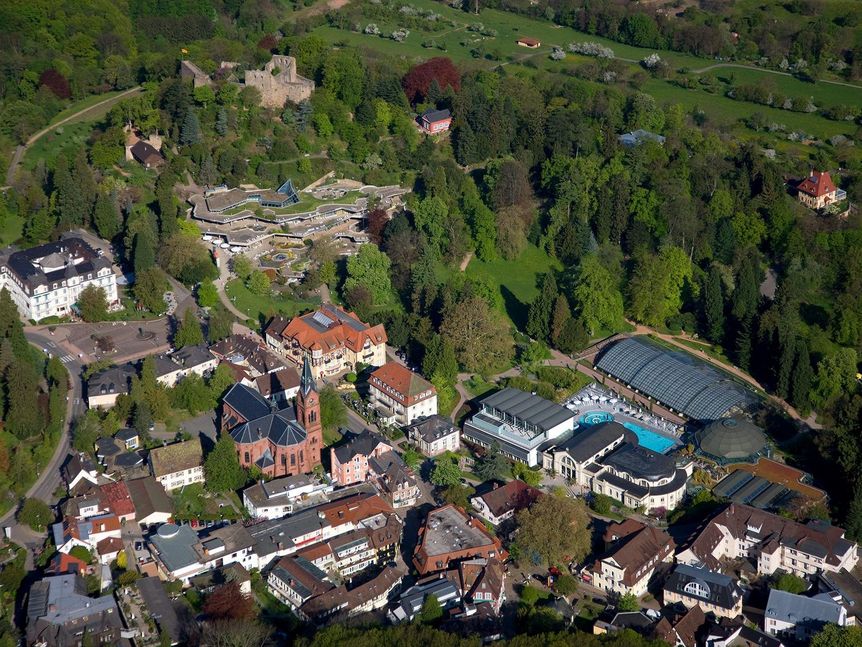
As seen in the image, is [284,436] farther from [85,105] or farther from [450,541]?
[85,105]

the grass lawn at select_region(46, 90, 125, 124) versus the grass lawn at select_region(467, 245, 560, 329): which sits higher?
the grass lawn at select_region(46, 90, 125, 124)

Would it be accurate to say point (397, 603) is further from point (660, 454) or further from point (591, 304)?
point (591, 304)

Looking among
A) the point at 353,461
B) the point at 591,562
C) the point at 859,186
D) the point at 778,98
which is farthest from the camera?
the point at 778,98

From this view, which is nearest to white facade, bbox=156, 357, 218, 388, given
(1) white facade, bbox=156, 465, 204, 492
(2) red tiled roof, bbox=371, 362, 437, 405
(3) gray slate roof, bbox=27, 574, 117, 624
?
(1) white facade, bbox=156, 465, 204, 492

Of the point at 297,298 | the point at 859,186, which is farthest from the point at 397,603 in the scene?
the point at 859,186

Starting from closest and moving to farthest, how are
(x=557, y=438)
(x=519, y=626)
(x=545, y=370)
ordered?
(x=519, y=626) < (x=557, y=438) < (x=545, y=370)

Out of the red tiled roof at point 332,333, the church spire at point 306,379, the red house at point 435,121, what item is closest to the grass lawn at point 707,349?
the red tiled roof at point 332,333

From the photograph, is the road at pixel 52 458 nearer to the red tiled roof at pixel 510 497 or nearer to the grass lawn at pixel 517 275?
the red tiled roof at pixel 510 497

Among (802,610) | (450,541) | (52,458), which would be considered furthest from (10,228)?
(802,610)

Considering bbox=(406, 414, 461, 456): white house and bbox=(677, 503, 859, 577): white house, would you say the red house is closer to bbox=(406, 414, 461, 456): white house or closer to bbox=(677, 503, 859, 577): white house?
bbox=(406, 414, 461, 456): white house
